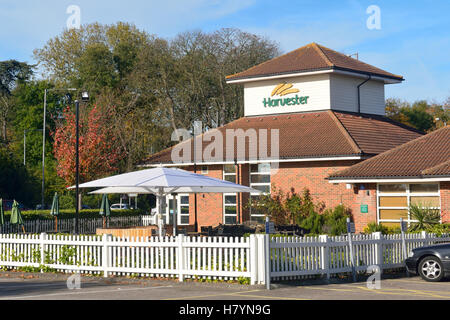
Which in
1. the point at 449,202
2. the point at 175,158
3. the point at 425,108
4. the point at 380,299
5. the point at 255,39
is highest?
the point at 255,39

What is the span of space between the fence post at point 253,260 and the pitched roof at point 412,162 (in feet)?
39.9

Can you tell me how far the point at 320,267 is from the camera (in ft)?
55.1

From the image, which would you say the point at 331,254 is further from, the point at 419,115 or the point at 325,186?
the point at 419,115

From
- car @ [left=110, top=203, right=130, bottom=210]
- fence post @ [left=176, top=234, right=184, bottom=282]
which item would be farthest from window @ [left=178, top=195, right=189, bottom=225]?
fence post @ [left=176, top=234, right=184, bottom=282]

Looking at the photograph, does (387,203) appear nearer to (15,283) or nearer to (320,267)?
(320,267)

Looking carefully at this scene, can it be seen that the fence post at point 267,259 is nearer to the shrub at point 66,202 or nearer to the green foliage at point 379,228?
the green foliage at point 379,228

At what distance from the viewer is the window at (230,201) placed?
35094 millimetres

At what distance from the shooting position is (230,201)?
35.5m

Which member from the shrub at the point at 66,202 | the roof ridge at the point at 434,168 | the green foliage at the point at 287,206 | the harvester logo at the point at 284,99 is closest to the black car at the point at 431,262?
the roof ridge at the point at 434,168

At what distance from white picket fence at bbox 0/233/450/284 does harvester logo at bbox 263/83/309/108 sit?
17356mm

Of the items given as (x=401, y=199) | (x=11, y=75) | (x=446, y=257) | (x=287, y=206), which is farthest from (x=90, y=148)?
(x=11, y=75)

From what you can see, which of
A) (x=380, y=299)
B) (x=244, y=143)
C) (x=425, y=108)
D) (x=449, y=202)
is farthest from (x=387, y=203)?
(x=425, y=108)

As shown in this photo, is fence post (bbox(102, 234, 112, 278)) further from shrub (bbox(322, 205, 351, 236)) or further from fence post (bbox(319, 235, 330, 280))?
shrub (bbox(322, 205, 351, 236))

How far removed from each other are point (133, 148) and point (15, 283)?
36.6 metres
